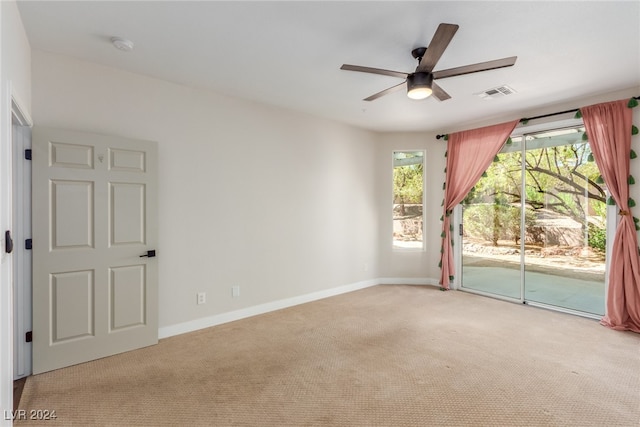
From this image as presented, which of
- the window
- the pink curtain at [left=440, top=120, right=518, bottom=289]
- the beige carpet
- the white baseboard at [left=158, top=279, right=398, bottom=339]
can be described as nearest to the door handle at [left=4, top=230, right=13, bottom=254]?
the beige carpet

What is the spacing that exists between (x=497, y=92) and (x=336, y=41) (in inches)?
86.6

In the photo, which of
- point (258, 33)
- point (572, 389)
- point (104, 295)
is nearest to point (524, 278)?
point (572, 389)

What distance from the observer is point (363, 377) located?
8.33ft

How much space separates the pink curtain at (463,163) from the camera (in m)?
4.69

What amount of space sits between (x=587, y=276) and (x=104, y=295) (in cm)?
547

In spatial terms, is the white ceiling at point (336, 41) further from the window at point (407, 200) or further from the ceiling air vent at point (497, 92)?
the window at point (407, 200)

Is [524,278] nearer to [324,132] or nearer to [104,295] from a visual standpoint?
[324,132]

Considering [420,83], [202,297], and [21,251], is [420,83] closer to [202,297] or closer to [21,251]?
[202,297]

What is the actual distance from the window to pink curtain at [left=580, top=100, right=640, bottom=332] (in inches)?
97.9

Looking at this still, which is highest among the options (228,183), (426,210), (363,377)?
(228,183)

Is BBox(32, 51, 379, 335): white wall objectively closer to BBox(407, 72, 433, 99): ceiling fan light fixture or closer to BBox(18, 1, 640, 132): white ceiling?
BBox(18, 1, 640, 132): white ceiling

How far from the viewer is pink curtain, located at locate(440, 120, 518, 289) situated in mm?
4691

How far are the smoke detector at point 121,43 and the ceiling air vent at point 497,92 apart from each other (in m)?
3.60

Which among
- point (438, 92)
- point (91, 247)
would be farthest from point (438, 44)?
point (91, 247)
